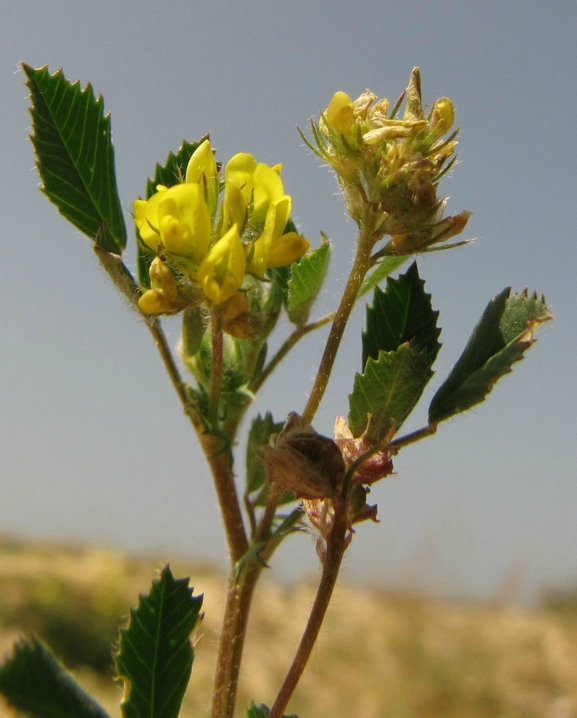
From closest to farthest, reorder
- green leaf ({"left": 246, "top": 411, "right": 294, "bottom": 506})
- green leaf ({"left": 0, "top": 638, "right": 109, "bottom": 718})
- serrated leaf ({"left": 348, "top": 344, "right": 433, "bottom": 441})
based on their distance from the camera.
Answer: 1. green leaf ({"left": 0, "top": 638, "right": 109, "bottom": 718})
2. serrated leaf ({"left": 348, "top": 344, "right": 433, "bottom": 441})
3. green leaf ({"left": 246, "top": 411, "right": 294, "bottom": 506})

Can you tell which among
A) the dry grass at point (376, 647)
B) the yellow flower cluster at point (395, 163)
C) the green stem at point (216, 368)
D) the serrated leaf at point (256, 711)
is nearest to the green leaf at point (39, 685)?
the serrated leaf at point (256, 711)

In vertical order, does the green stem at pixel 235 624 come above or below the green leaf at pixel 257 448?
below

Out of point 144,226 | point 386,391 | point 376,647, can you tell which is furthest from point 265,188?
point 376,647

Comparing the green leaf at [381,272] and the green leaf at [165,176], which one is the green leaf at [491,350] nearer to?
the green leaf at [381,272]

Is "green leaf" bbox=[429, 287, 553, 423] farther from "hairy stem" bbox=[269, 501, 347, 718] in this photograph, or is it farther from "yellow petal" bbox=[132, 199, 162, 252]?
"yellow petal" bbox=[132, 199, 162, 252]

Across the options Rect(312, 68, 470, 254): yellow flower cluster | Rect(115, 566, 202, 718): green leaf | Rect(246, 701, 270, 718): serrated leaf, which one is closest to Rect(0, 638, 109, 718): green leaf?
Rect(115, 566, 202, 718): green leaf

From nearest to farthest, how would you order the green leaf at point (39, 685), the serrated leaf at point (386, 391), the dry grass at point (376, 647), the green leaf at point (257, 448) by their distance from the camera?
the green leaf at point (39, 685), the serrated leaf at point (386, 391), the green leaf at point (257, 448), the dry grass at point (376, 647)

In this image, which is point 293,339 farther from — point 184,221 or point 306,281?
point 184,221
